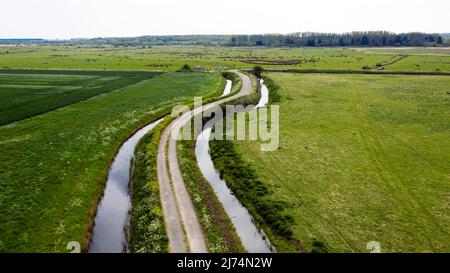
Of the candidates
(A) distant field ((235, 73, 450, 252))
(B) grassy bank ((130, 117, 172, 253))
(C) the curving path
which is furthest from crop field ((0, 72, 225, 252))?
(A) distant field ((235, 73, 450, 252))

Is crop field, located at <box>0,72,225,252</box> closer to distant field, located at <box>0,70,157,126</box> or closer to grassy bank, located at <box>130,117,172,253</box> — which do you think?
grassy bank, located at <box>130,117,172,253</box>

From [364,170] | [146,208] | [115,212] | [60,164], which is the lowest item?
[115,212]

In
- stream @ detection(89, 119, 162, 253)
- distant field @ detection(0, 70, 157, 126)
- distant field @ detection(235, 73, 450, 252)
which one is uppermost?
distant field @ detection(0, 70, 157, 126)

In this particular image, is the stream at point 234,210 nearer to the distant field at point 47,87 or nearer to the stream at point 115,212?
the stream at point 115,212

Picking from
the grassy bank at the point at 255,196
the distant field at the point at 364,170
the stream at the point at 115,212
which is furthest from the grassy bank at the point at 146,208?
the distant field at the point at 364,170

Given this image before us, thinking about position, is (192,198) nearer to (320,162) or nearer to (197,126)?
(320,162)

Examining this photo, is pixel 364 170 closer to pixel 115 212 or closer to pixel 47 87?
pixel 115 212

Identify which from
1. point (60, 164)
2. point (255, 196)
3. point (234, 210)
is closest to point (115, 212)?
point (234, 210)
